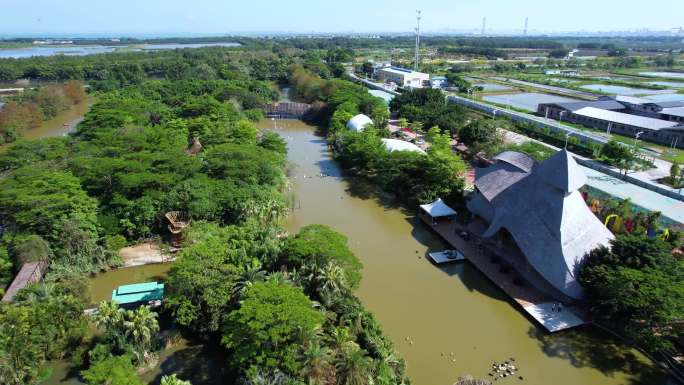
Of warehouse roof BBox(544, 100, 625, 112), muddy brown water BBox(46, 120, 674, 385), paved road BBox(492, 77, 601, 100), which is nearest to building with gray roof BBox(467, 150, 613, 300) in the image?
muddy brown water BBox(46, 120, 674, 385)

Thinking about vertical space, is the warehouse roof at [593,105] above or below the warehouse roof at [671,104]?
below

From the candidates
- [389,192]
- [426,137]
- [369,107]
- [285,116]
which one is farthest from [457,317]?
[285,116]

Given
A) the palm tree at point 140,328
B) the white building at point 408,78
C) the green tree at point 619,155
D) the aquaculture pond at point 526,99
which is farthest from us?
the white building at point 408,78

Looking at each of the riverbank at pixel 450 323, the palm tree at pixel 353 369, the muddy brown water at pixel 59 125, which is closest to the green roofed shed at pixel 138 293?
the riverbank at pixel 450 323

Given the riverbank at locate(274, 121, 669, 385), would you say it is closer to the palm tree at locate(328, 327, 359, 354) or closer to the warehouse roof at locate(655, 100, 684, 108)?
the palm tree at locate(328, 327, 359, 354)

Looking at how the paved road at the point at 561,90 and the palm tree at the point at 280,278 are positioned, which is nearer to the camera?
the palm tree at the point at 280,278

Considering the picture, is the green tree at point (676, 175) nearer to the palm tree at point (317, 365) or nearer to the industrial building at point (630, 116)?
the industrial building at point (630, 116)

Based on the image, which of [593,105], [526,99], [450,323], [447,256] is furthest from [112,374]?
[526,99]
